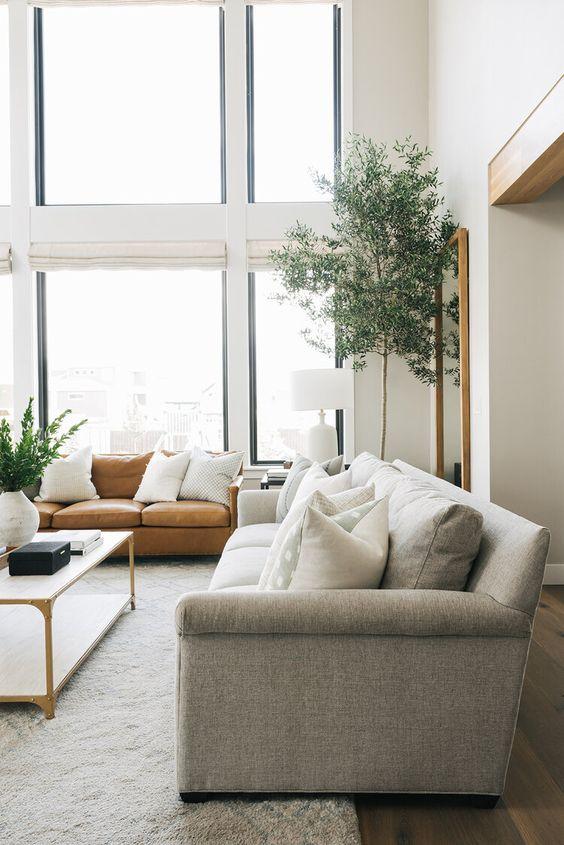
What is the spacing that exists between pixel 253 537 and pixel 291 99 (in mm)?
4106

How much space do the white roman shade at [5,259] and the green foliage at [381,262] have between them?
2.31 meters

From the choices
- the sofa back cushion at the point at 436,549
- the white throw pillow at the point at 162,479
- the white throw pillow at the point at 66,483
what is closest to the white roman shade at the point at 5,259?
A: the white throw pillow at the point at 66,483

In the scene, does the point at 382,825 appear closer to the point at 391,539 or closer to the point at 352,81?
the point at 391,539

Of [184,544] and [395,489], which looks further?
Answer: [184,544]

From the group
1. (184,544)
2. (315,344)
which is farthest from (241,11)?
(184,544)

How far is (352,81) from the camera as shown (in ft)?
17.8

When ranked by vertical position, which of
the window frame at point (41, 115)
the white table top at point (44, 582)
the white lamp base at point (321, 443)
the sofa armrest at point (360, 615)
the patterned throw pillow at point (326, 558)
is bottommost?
the white table top at point (44, 582)

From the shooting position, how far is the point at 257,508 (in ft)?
12.3

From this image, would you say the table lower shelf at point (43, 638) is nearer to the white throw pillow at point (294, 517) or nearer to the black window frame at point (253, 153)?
the white throw pillow at point (294, 517)

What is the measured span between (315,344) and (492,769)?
3785 millimetres

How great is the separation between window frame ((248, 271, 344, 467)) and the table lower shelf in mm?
2416

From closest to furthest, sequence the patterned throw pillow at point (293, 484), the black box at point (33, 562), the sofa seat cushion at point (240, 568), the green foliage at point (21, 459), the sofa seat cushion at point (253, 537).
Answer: the sofa seat cushion at point (240, 568)
the black box at point (33, 562)
the green foliage at point (21, 459)
the sofa seat cushion at point (253, 537)
the patterned throw pillow at point (293, 484)

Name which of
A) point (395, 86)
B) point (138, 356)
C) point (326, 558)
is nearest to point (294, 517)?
point (326, 558)

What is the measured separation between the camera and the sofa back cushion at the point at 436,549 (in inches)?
68.5
